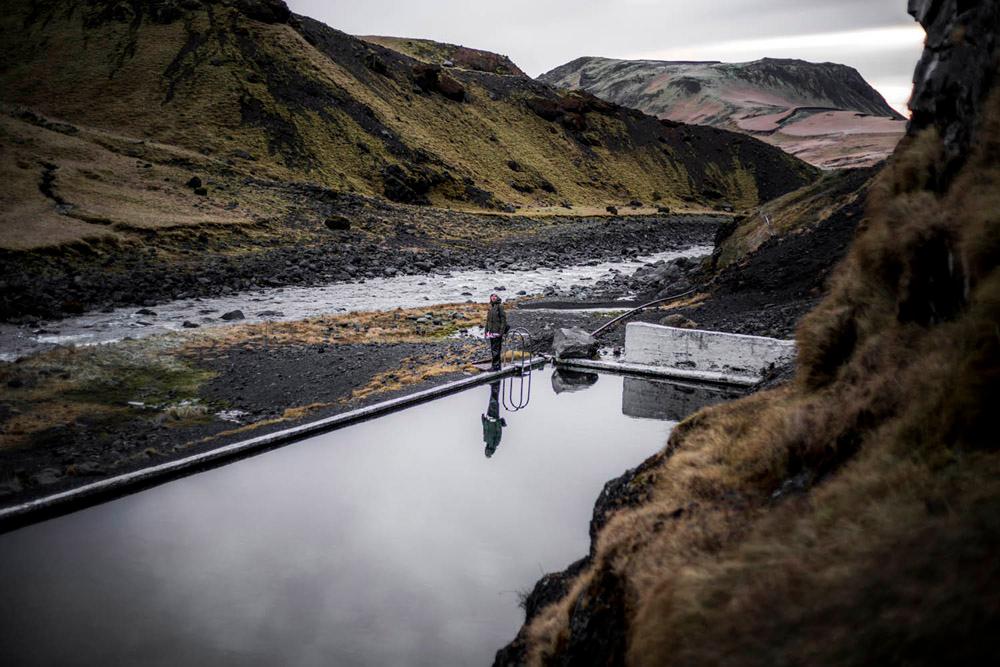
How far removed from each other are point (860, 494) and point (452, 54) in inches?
5978

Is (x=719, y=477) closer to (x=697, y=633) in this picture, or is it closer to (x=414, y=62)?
(x=697, y=633)

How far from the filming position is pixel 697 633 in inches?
123

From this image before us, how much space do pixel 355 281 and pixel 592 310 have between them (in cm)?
1323

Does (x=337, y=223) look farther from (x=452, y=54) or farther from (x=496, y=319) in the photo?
(x=452, y=54)

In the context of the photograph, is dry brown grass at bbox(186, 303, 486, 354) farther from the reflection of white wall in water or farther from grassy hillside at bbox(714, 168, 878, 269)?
grassy hillside at bbox(714, 168, 878, 269)

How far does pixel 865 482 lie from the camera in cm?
355

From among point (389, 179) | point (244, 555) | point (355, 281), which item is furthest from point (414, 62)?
point (244, 555)

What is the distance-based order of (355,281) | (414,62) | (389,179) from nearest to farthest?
(355,281)
(389,179)
(414,62)

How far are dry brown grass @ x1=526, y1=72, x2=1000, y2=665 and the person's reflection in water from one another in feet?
15.8

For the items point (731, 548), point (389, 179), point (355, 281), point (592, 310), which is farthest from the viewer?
point (389, 179)

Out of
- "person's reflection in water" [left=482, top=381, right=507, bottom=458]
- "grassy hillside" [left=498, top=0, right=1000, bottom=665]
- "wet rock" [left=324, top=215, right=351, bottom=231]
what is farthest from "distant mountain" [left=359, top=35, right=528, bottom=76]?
"grassy hillside" [left=498, top=0, right=1000, bottom=665]

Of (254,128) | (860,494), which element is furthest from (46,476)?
(254,128)

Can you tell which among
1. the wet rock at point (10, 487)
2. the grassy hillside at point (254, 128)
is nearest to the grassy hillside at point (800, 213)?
the wet rock at point (10, 487)

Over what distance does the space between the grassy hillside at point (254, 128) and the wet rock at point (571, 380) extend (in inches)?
920
